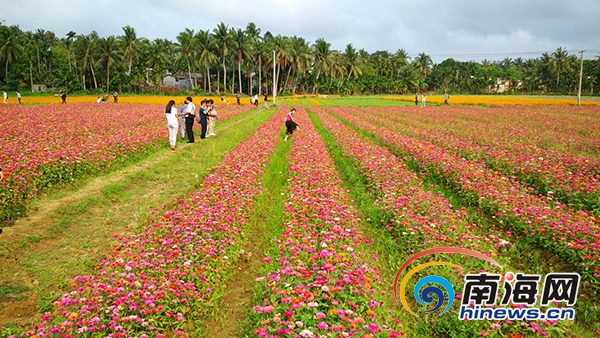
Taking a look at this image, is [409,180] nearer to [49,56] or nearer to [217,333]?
[217,333]

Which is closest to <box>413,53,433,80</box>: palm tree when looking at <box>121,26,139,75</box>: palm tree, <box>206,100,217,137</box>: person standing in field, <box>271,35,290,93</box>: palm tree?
<box>271,35,290,93</box>: palm tree

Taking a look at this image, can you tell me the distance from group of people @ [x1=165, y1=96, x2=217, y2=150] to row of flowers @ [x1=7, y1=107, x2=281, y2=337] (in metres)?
8.41

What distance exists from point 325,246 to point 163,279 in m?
2.13

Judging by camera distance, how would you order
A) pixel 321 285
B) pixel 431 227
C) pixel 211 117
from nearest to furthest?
pixel 321 285, pixel 431 227, pixel 211 117

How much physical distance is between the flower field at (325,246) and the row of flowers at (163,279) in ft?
0.07

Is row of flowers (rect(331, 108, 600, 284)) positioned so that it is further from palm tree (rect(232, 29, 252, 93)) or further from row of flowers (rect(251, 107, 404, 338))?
palm tree (rect(232, 29, 252, 93))

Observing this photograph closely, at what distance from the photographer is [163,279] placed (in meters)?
4.37

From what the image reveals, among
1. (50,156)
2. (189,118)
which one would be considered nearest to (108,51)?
(189,118)

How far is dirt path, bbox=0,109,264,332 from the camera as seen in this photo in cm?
487

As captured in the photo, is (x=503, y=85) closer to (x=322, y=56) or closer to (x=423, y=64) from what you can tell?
(x=423, y=64)

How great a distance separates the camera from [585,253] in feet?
17.4

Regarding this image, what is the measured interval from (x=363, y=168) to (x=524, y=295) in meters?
6.44

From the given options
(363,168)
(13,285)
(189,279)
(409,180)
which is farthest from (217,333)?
(363,168)

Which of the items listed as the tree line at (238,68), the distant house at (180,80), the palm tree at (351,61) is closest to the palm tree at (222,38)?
the tree line at (238,68)
